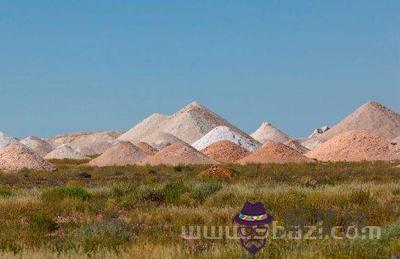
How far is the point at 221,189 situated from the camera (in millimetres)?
18031

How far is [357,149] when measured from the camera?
61.7 m

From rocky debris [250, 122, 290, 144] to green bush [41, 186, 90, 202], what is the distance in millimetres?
89143

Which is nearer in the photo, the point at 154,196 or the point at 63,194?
the point at 63,194

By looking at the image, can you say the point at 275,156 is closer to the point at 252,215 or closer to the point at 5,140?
the point at 252,215

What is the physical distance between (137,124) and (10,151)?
73.8 metres

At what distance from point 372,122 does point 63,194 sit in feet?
295

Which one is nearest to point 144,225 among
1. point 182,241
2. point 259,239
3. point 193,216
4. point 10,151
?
point 193,216

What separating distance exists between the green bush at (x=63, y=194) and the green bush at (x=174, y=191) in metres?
2.22

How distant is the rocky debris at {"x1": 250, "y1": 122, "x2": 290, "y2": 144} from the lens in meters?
108

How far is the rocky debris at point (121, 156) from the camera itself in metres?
59.7

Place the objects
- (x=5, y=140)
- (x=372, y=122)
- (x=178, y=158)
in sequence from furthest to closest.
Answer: (x=5, y=140) → (x=372, y=122) → (x=178, y=158)

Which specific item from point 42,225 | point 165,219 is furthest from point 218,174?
point 42,225

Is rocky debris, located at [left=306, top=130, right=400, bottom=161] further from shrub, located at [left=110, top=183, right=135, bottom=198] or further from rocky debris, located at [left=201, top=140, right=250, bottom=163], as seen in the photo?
shrub, located at [left=110, top=183, right=135, bottom=198]

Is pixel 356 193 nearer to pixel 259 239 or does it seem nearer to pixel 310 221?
pixel 310 221
